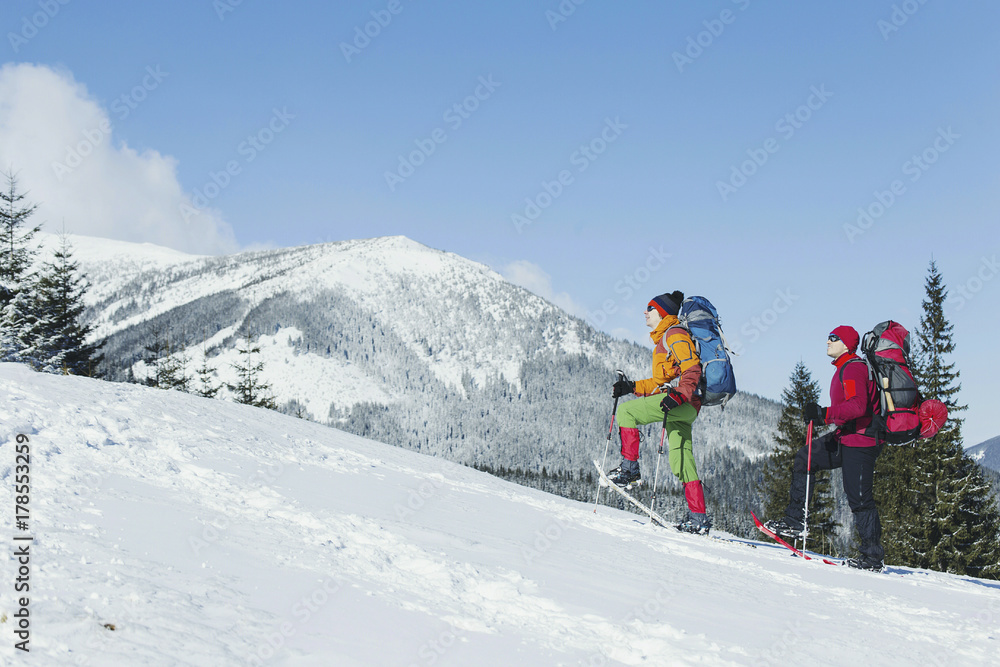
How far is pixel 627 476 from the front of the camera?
7.95m

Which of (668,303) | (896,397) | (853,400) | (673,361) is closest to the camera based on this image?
(896,397)

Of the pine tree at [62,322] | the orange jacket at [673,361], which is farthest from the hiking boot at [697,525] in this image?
the pine tree at [62,322]

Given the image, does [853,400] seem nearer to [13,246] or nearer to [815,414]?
[815,414]

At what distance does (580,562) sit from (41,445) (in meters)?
4.60

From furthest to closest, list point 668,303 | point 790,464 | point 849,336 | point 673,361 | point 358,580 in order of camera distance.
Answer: point 790,464 → point 668,303 → point 673,361 → point 849,336 → point 358,580

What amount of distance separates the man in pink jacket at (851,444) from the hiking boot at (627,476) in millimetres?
1799

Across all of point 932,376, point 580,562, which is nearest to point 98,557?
point 580,562

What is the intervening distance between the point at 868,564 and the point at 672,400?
287 centimetres

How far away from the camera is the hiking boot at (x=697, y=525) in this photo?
25.8ft

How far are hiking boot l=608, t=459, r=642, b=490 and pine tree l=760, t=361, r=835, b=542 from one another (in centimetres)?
2473

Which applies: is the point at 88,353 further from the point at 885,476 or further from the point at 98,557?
the point at 885,476

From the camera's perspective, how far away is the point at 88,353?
29828 mm

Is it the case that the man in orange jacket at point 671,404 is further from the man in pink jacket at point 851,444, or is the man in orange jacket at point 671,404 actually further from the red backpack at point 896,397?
the red backpack at point 896,397

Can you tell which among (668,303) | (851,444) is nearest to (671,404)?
(668,303)
